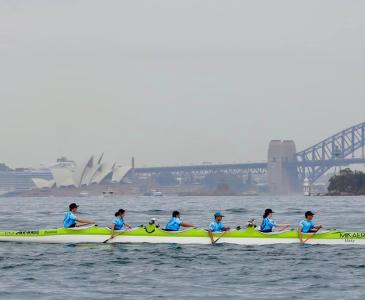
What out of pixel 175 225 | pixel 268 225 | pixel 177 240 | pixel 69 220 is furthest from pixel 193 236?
pixel 69 220

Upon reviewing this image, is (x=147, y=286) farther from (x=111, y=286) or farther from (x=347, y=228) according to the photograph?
(x=347, y=228)

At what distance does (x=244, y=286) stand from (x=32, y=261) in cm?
868

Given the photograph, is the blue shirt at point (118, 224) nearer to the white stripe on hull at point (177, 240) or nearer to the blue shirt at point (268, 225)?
the white stripe on hull at point (177, 240)

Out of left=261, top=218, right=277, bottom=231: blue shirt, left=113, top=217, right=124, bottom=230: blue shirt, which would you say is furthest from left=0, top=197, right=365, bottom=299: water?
left=113, top=217, right=124, bottom=230: blue shirt

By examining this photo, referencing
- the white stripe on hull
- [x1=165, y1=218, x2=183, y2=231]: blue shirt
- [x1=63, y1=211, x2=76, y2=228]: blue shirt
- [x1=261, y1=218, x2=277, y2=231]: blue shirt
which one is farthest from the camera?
[x1=63, y1=211, x2=76, y2=228]: blue shirt

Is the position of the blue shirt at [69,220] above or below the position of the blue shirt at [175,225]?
above

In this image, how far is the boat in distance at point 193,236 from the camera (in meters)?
34.6

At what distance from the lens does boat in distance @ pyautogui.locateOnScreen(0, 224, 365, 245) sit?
34.6 m

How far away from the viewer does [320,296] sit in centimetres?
2353

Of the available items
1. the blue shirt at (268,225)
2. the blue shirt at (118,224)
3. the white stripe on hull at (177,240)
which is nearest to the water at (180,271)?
the white stripe on hull at (177,240)

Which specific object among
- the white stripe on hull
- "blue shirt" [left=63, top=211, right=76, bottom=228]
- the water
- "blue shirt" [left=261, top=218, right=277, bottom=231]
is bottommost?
the water

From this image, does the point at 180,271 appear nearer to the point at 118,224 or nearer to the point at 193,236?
the point at 193,236

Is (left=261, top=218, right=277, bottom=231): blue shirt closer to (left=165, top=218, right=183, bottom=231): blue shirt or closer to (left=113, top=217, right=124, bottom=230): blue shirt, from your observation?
(left=165, top=218, right=183, bottom=231): blue shirt

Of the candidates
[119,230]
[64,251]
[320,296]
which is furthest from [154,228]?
[320,296]
